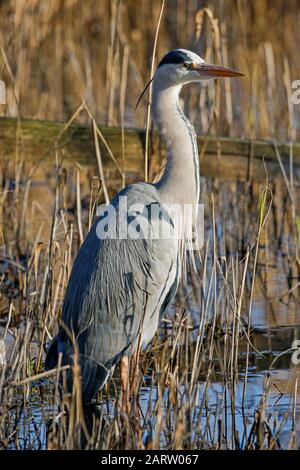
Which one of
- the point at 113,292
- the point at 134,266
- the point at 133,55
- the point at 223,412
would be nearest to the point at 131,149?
the point at 134,266

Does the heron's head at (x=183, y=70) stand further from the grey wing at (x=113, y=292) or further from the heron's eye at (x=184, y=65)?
the grey wing at (x=113, y=292)

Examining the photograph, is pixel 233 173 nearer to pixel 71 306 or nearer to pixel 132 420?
pixel 71 306

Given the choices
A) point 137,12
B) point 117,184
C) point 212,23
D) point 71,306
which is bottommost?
point 71,306

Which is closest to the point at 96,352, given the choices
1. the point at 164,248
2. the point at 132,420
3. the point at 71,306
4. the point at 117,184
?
the point at 71,306

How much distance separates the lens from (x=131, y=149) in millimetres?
6078

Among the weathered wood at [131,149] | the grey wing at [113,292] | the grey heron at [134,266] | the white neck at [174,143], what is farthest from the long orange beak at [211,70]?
the weathered wood at [131,149]

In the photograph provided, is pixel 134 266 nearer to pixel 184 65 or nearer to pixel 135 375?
pixel 135 375

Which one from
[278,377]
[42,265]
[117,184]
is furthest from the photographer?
[117,184]

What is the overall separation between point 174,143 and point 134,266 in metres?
0.62

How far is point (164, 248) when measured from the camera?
452cm

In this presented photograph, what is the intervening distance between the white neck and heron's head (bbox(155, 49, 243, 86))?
5 cm

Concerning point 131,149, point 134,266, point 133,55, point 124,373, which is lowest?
point 124,373

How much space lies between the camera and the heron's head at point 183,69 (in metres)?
4.56

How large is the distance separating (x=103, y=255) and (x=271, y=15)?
947cm
